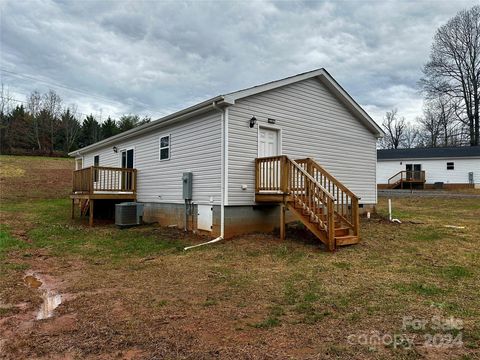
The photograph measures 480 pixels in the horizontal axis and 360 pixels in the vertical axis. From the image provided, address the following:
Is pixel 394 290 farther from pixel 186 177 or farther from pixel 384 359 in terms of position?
pixel 186 177

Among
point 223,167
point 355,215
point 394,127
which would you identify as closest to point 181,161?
point 223,167

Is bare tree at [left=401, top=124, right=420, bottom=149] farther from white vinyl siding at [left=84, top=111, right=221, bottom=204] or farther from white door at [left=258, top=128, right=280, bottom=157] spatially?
white vinyl siding at [left=84, top=111, right=221, bottom=204]

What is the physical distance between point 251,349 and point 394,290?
8.95ft

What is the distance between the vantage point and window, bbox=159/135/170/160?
11.9m

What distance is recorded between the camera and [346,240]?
25.6ft

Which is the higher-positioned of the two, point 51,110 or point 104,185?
point 51,110

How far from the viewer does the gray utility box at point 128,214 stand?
1195cm

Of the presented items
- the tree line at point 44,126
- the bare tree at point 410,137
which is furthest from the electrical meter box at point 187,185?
the bare tree at point 410,137

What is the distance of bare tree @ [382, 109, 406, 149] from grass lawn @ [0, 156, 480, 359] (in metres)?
45.9

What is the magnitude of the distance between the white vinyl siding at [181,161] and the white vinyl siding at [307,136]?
580 millimetres

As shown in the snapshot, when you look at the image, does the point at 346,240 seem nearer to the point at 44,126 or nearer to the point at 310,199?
the point at 310,199

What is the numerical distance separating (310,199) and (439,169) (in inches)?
1056

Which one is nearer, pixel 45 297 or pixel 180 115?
pixel 45 297

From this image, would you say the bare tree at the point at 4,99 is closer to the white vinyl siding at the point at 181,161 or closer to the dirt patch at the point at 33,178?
the dirt patch at the point at 33,178
